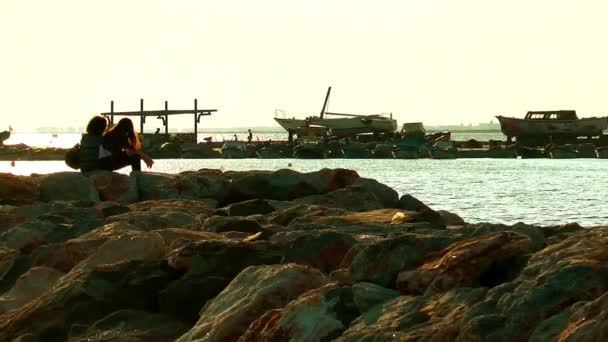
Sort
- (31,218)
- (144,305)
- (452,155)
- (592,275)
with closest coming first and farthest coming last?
(592,275) < (144,305) < (31,218) < (452,155)

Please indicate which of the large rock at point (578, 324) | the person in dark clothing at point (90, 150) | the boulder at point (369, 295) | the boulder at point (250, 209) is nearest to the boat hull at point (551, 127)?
the person in dark clothing at point (90, 150)

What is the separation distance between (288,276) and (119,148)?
8.05 metres

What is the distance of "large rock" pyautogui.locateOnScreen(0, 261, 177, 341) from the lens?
8070 mm

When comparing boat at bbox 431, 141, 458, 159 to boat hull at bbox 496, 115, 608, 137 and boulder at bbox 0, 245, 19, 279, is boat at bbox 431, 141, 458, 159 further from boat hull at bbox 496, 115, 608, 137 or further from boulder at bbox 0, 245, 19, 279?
boulder at bbox 0, 245, 19, 279

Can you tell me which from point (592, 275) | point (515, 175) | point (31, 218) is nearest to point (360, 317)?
point (592, 275)

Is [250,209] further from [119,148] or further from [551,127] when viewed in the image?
[551,127]

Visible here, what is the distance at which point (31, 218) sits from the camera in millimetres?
12062

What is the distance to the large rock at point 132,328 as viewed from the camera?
7594 millimetres

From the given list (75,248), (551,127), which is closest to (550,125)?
(551,127)

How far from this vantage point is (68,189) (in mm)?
13844

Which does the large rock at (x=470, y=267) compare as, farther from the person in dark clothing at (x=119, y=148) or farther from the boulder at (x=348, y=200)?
the person in dark clothing at (x=119, y=148)

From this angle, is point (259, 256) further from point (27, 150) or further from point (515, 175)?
point (27, 150)

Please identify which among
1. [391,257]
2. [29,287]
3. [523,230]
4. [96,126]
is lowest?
[29,287]

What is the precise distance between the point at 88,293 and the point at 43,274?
1.25 m
